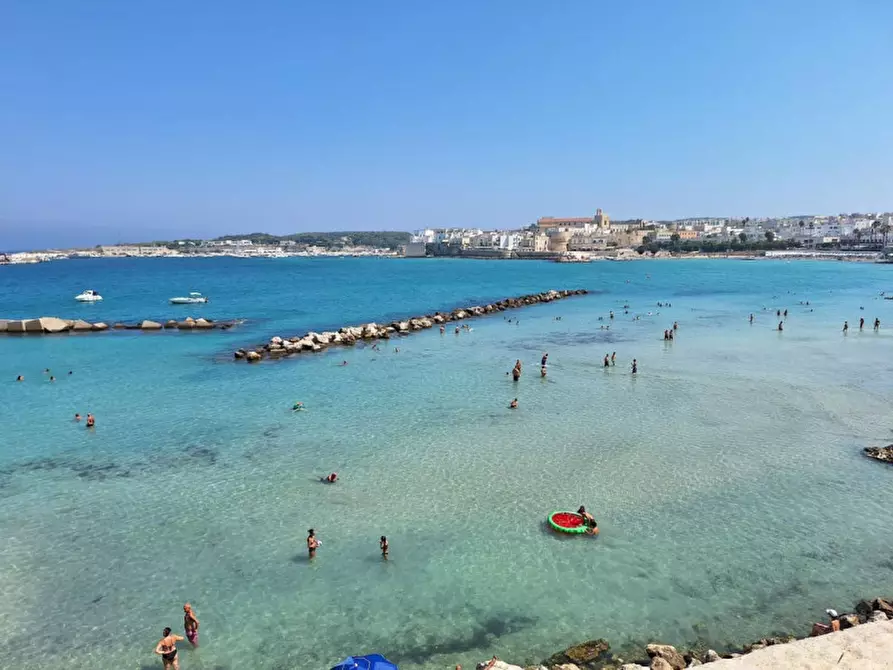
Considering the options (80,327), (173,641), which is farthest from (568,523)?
(80,327)

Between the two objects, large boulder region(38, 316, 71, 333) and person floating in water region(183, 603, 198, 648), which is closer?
person floating in water region(183, 603, 198, 648)

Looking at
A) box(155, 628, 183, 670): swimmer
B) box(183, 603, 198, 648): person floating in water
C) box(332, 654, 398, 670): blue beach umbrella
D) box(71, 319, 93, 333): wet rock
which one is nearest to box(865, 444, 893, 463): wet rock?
box(332, 654, 398, 670): blue beach umbrella

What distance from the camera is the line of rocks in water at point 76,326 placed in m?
41.5

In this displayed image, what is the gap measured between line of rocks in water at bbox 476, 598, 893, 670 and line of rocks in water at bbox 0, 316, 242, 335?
38722 millimetres

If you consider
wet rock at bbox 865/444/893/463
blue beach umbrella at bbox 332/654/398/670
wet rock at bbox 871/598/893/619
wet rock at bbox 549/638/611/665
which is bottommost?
wet rock at bbox 549/638/611/665

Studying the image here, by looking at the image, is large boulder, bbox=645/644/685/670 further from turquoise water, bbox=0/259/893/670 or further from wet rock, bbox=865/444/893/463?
wet rock, bbox=865/444/893/463

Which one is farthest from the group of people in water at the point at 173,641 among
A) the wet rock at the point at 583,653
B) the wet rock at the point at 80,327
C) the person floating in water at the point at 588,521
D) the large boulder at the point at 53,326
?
the large boulder at the point at 53,326

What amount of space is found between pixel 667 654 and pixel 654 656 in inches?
7.9

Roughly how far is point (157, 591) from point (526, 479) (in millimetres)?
A: 8985

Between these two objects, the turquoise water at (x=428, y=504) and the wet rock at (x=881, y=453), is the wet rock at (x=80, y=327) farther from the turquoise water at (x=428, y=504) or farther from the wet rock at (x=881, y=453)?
the wet rock at (x=881, y=453)

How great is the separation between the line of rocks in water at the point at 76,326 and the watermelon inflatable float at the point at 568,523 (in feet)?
116

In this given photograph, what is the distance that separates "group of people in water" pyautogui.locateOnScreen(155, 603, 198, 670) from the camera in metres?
9.06

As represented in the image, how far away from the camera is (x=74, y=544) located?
12820mm

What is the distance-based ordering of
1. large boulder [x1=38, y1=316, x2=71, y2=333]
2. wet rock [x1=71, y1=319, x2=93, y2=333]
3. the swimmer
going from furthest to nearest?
1. wet rock [x1=71, y1=319, x2=93, y2=333]
2. large boulder [x1=38, y1=316, x2=71, y2=333]
3. the swimmer
